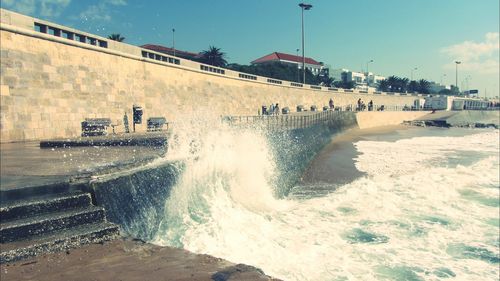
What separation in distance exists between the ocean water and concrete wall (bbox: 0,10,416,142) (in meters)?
7.47

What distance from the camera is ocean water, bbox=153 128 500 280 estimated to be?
6242 millimetres

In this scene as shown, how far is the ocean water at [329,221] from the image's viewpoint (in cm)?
624

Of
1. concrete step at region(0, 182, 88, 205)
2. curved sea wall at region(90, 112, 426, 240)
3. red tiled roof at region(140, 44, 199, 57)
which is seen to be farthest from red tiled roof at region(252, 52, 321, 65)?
concrete step at region(0, 182, 88, 205)

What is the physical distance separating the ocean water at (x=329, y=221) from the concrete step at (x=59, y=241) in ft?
4.36

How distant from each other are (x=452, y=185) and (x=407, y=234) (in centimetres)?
665

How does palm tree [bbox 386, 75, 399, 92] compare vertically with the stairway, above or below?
above

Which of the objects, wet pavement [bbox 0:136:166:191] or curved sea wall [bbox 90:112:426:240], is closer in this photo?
curved sea wall [bbox 90:112:426:240]

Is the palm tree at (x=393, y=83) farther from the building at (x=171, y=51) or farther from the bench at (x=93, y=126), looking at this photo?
the bench at (x=93, y=126)

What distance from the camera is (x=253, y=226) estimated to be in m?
7.84

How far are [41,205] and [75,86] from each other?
14.1 metres

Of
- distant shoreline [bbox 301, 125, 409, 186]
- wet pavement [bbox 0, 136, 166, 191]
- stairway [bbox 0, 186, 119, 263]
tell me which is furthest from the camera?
distant shoreline [bbox 301, 125, 409, 186]

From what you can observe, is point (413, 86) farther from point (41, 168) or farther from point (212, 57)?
point (41, 168)

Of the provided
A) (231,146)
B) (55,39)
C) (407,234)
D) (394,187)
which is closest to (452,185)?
(394,187)

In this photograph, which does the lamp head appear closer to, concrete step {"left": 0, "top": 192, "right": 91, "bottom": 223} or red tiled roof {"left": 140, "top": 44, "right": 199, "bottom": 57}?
red tiled roof {"left": 140, "top": 44, "right": 199, "bottom": 57}
